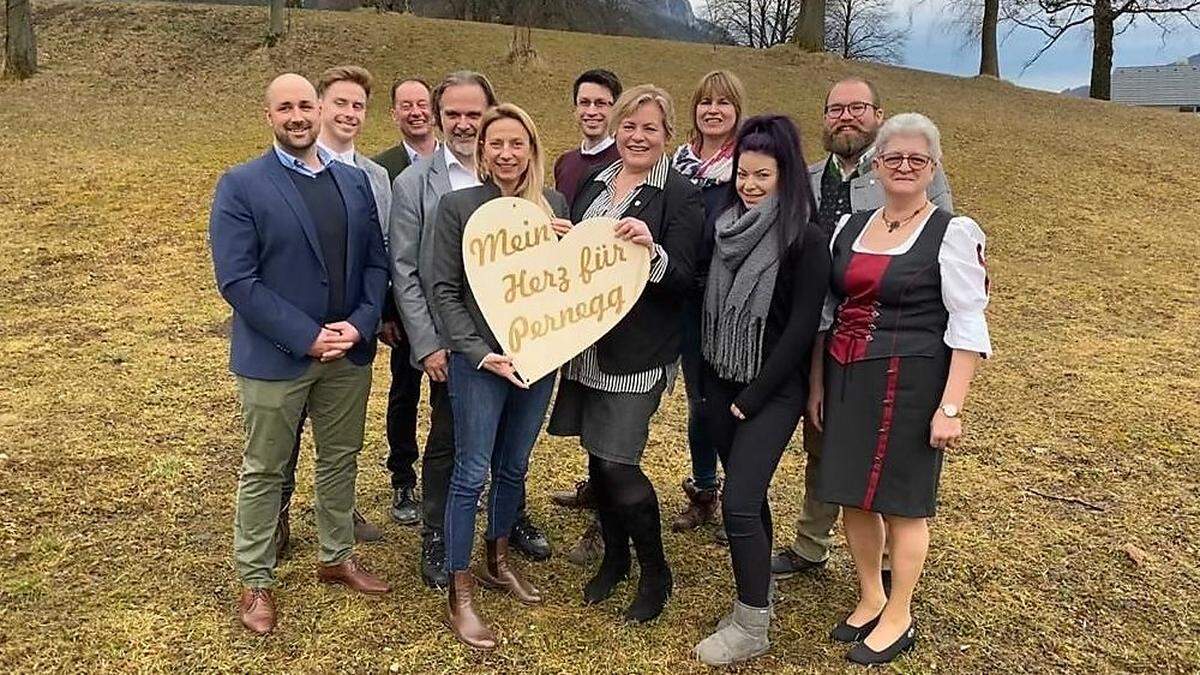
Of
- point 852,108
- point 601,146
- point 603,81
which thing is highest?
point 603,81

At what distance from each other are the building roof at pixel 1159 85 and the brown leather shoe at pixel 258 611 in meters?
49.9

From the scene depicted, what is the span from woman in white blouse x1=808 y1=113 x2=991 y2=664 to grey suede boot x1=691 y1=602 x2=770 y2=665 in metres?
0.49

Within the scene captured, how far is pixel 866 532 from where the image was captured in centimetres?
322

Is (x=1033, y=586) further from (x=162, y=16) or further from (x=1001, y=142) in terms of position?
(x=162, y=16)

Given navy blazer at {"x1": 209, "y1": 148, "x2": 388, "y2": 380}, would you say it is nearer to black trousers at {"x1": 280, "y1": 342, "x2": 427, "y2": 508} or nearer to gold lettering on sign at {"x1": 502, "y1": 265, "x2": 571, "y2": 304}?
gold lettering on sign at {"x1": 502, "y1": 265, "x2": 571, "y2": 304}

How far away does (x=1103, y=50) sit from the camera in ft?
77.4

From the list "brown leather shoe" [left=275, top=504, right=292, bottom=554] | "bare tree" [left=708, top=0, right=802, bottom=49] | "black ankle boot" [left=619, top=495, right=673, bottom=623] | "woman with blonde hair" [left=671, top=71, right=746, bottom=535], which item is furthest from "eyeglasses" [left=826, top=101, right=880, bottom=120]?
"bare tree" [left=708, top=0, right=802, bottom=49]

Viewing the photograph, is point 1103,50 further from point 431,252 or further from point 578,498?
point 431,252

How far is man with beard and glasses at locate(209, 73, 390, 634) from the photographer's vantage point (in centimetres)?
283

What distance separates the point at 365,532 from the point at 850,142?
8.39ft

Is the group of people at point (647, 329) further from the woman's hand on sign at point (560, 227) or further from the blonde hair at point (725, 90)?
the blonde hair at point (725, 90)

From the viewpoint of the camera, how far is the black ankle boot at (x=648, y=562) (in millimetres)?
3225

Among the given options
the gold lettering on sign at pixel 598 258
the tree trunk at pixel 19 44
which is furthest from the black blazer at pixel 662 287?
the tree trunk at pixel 19 44

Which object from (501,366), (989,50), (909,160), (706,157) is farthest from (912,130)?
(989,50)
